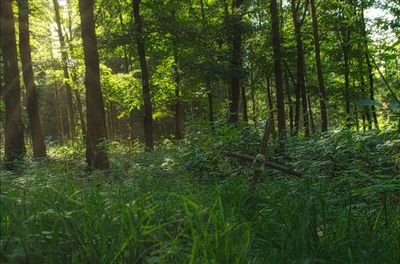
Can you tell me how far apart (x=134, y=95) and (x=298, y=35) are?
9.52 m

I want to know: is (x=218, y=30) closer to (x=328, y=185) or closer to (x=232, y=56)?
(x=232, y=56)

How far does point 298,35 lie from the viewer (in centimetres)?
2102

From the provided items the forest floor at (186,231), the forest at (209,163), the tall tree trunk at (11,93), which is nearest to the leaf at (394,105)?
the forest at (209,163)

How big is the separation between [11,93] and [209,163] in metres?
10.5

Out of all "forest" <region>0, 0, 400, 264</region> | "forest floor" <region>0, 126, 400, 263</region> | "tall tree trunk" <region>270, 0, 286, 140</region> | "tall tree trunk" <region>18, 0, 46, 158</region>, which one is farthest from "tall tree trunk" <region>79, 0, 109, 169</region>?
"forest floor" <region>0, 126, 400, 263</region>

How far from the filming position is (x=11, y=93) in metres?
14.8

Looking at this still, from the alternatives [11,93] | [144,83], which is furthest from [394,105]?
[144,83]

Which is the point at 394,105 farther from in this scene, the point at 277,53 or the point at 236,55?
the point at 236,55

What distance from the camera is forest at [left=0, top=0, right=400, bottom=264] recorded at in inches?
106

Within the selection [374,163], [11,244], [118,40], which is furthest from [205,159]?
[118,40]

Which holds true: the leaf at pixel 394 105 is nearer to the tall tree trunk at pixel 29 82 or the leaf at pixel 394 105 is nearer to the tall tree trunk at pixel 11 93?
the tall tree trunk at pixel 11 93

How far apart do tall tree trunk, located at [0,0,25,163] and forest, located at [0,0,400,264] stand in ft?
0.17

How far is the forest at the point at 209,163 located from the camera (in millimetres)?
2701

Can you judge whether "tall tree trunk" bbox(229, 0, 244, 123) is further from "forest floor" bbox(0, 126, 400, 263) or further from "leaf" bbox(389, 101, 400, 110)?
"leaf" bbox(389, 101, 400, 110)
